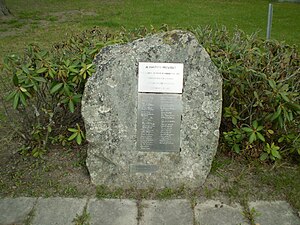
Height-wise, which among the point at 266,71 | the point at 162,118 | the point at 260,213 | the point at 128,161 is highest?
the point at 266,71

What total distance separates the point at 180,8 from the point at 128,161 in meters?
9.66

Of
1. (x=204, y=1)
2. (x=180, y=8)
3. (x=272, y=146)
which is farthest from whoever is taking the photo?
(x=204, y=1)

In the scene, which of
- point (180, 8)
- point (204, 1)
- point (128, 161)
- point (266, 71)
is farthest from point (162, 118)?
point (204, 1)

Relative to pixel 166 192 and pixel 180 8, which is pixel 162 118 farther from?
pixel 180 8

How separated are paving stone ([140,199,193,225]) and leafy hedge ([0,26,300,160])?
2.68 ft

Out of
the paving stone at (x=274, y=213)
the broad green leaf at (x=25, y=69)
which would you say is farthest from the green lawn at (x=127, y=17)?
the paving stone at (x=274, y=213)

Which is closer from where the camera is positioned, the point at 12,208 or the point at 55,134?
the point at 12,208

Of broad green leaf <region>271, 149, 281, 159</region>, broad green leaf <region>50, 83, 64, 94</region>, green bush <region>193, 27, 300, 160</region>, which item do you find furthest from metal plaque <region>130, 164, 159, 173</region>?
broad green leaf <region>271, 149, 281, 159</region>

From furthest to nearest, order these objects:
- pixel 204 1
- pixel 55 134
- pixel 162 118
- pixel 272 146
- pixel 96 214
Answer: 1. pixel 204 1
2. pixel 55 134
3. pixel 272 146
4. pixel 162 118
5. pixel 96 214

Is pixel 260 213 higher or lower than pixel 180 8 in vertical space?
lower

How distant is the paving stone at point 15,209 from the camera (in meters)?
2.88

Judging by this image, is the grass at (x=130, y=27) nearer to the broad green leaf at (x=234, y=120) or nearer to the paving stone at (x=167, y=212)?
the paving stone at (x=167, y=212)

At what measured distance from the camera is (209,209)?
3.03 meters

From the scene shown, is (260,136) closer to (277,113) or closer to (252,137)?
(252,137)
